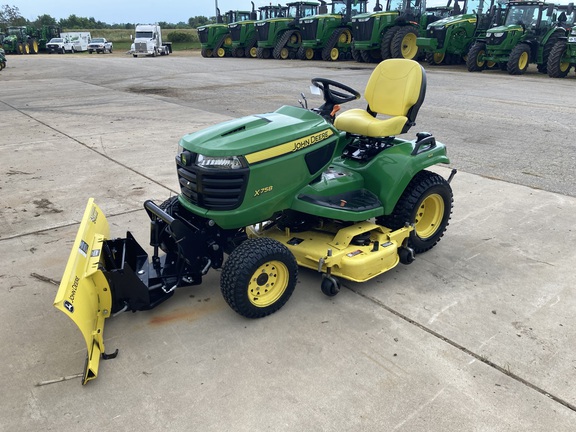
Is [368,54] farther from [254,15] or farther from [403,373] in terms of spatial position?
[403,373]

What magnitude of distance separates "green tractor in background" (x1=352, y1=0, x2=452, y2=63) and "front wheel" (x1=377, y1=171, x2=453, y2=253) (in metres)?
15.4

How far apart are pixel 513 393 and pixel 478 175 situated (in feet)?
12.2

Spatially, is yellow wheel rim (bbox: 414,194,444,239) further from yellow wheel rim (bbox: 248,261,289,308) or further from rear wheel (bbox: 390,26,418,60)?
rear wheel (bbox: 390,26,418,60)

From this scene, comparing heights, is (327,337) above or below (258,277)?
below

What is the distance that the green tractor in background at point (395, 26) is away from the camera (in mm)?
17984

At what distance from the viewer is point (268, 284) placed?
9.78 feet

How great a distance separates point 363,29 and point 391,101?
53.1 ft

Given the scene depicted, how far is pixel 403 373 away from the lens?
97.7 inches

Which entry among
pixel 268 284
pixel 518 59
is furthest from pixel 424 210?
pixel 518 59

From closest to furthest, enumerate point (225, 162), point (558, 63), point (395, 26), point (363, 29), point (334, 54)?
point (225, 162)
point (558, 63)
point (395, 26)
point (363, 29)
point (334, 54)

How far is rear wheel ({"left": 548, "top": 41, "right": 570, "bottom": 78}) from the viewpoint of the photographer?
14125 millimetres

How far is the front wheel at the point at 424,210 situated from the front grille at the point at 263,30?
2221cm

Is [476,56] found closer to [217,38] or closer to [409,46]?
[409,46]

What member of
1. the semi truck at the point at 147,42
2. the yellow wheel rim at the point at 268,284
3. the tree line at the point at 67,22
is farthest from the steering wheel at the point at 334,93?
the tree line at the point at 67,22
